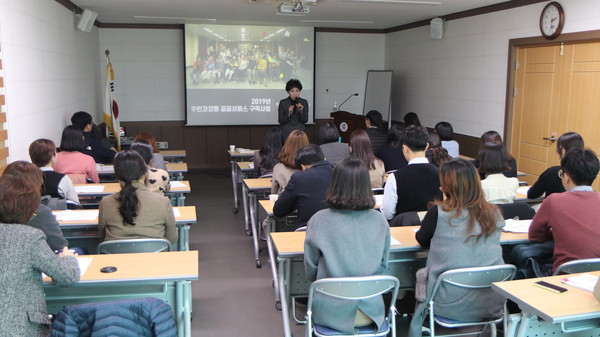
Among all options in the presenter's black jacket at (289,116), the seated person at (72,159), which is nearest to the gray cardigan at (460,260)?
the seated person at (72,159)

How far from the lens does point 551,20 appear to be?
5.88 meters

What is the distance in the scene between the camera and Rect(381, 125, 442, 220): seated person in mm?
3484

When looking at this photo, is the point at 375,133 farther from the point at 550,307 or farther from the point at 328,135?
the point at 550,307

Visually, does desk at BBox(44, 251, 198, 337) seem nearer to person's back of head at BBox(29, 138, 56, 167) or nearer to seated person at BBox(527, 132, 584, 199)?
person's back of head at BBox(29, 138, 56, 167)

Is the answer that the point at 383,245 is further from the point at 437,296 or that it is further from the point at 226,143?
the point at 226,143

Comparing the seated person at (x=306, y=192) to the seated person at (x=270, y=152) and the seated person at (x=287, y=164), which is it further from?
the seated person at (x=270, y=152)

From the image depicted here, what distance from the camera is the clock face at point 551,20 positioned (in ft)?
18.8

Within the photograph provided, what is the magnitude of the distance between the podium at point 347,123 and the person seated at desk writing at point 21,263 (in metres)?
7.17

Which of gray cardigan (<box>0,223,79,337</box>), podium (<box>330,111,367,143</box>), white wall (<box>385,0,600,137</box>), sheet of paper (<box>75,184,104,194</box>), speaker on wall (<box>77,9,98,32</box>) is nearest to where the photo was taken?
gray cardigan (<box>0,223,79,337</box>)

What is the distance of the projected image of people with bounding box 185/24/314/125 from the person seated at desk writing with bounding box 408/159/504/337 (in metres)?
7.38

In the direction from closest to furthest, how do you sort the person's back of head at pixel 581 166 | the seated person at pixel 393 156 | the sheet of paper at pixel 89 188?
the person's back of head at pixel 581 166, the sheet of paper at pixel 89 188, the seated person at pixel 393 156

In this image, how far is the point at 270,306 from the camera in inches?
153

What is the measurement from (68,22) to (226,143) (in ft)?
12.3

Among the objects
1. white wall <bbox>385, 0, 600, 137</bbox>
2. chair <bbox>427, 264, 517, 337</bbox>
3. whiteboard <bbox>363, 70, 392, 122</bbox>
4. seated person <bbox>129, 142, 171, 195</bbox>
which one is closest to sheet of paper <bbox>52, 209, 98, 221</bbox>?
seated person <bbox>129, 142, 171, 195</bbox>
